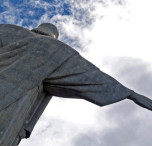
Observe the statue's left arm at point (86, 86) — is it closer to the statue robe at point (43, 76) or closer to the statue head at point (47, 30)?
the statue robe at point (43, 76)

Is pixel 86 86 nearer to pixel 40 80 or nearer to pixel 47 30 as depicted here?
pixel 40 80

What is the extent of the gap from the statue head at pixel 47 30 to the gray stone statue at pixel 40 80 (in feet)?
3.09

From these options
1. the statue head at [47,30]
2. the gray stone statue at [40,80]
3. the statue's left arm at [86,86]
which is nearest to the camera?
the gray stone statue at [40,80]

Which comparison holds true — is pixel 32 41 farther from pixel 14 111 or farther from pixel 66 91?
pixel 14 111

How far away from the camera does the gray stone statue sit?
7277mm

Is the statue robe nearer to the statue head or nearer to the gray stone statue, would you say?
the gray stone statue

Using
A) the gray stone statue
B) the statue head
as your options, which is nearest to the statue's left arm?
the gray stone statue

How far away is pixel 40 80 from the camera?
7.91 meters

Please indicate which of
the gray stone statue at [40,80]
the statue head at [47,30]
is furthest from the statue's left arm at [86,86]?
the statue head at [47,30]

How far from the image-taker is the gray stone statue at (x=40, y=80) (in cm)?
728

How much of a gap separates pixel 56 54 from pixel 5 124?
293 centimetres

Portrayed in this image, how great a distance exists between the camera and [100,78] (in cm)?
867

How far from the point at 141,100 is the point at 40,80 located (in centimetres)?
286

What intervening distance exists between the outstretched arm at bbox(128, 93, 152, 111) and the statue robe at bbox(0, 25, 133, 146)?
158 millimetres
